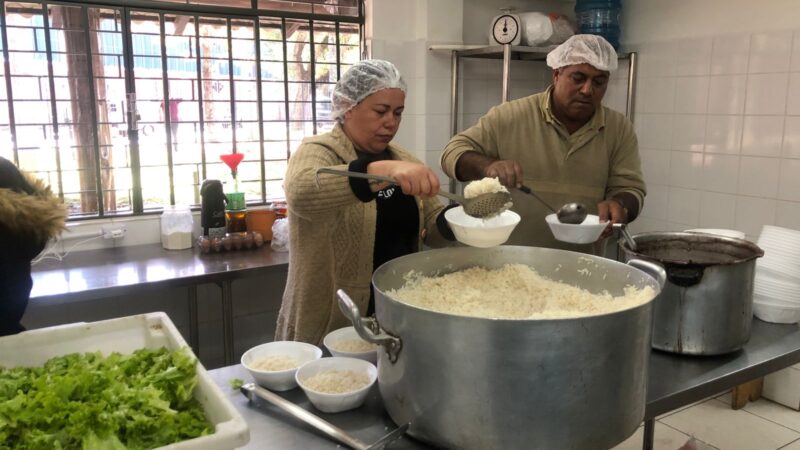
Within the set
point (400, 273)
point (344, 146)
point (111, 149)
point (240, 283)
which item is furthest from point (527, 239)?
point (111, 149)

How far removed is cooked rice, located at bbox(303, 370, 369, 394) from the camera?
1.08 m

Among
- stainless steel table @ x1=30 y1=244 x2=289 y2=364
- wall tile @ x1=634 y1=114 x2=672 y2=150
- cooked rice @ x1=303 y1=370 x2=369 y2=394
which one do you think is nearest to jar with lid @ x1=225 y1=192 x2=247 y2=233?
stainless steel table @ x1=30 y1=244 x2=289 y2=364

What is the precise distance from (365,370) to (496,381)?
0.35 meters

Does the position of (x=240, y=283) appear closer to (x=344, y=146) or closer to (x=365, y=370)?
(x=344, y=146)

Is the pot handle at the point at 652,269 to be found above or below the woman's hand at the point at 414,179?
below

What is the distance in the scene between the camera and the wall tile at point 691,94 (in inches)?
116

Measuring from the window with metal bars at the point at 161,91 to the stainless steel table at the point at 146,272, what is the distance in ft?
0.94

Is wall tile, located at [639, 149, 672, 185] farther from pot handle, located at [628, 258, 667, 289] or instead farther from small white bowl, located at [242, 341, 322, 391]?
small white bowl, located at [242, 341, 322, 391]

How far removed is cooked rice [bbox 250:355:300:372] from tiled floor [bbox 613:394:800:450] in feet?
6.03

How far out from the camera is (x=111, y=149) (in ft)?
9.12

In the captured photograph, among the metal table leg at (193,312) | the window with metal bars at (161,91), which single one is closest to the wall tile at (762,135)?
the window with metal bars at (161,91)

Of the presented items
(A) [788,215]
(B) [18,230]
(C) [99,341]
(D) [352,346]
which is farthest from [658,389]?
(A) [788,215]

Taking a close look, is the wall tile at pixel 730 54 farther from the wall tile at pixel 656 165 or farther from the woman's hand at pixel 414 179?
the woman's hand at pixel 414 179

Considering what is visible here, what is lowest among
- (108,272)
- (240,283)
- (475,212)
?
(240,283)
